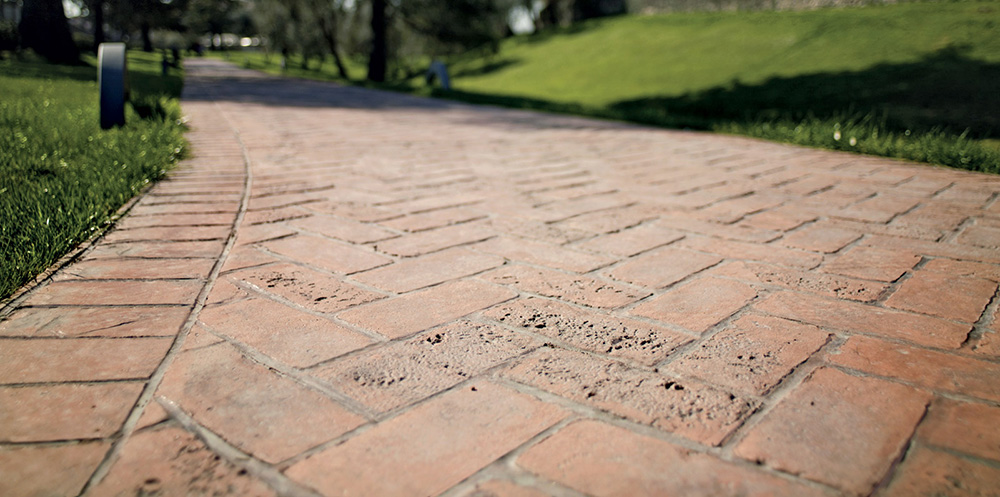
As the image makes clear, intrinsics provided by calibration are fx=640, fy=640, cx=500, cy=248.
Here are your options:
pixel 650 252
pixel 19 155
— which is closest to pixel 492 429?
pixel 650 252

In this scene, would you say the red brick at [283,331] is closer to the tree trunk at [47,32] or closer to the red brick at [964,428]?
the red brick at [964,428]

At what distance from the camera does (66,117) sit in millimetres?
5191

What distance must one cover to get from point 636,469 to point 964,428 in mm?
742

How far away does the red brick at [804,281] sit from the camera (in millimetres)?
2125

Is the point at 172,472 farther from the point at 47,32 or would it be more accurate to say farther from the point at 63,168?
the point at 47,32

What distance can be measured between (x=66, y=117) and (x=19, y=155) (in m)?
1.78

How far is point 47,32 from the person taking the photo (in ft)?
48.9

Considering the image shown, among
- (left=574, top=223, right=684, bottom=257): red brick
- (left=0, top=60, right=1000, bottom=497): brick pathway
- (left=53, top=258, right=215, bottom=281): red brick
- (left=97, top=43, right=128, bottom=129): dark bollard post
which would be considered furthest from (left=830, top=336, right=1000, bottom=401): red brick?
(left=97, top=43, right=128, bottom=129): dark bollard post

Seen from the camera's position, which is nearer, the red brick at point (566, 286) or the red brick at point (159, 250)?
the red brick at point (566, 286)

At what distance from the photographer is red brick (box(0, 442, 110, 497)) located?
113cm

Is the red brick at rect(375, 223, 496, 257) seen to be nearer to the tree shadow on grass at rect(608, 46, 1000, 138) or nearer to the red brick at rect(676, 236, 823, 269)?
the red brick at rect(676, 236, 823, 269)

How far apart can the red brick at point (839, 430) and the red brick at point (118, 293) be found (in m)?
1.64

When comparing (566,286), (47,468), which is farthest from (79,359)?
(566,286)

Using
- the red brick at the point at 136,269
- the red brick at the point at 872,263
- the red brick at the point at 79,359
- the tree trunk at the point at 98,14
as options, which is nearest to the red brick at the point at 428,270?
the red brick at the point at 136,269
